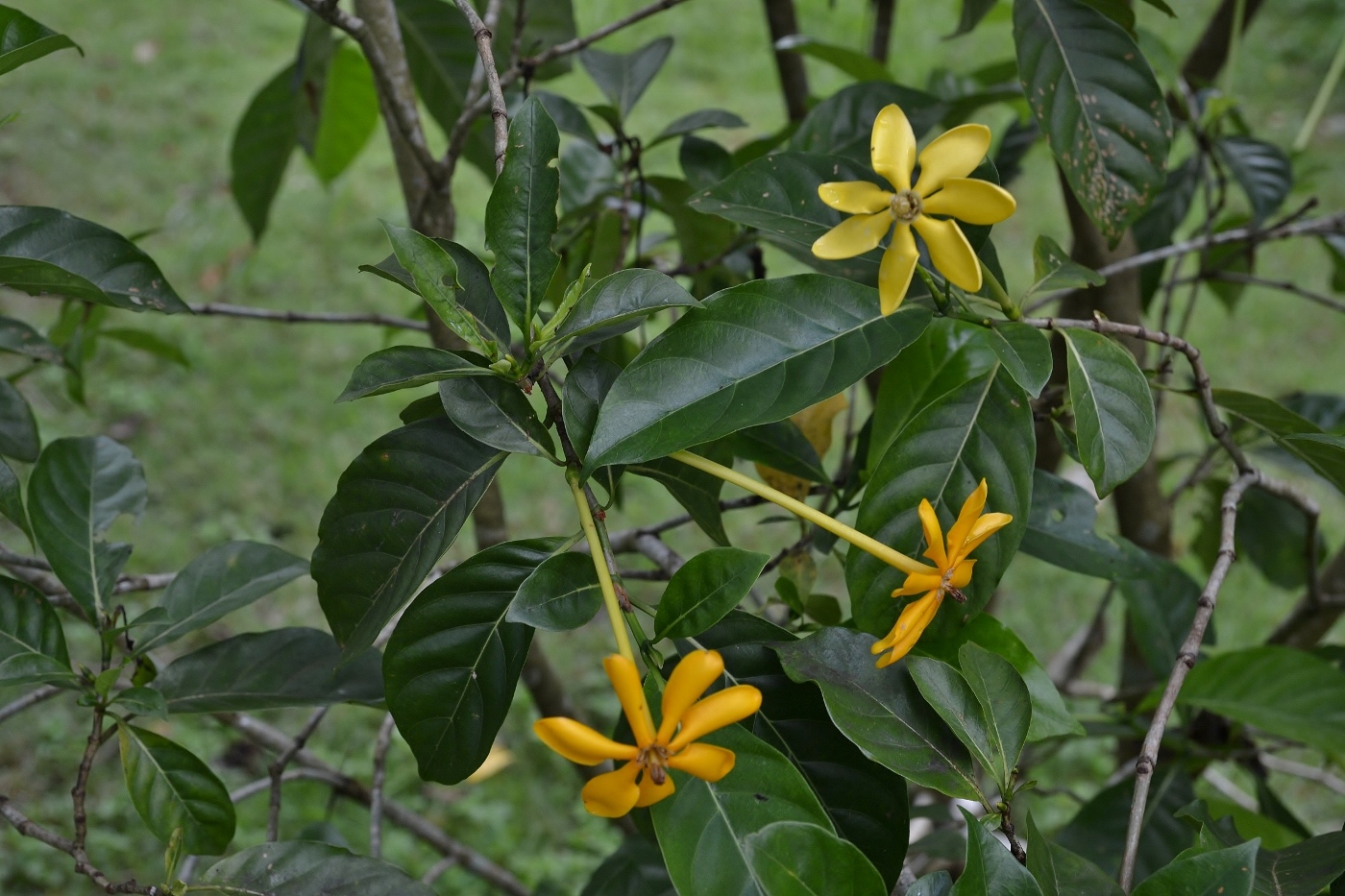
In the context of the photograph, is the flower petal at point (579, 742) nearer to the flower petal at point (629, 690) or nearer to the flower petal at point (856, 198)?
the flower petal at point (629, 690)

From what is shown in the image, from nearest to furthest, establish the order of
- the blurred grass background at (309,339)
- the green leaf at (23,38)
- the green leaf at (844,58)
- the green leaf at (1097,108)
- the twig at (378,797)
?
1. the green leaf at (23,38)
2. the green leaf at (1097,108)
3. the twig at (378,797)
4. the green leaf at (844,58)
5. the blurred grass background at (309,339)

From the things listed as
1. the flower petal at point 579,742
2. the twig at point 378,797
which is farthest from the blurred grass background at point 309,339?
the flower petal at point 579,742

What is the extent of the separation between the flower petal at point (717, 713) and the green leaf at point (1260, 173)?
3.93 ft

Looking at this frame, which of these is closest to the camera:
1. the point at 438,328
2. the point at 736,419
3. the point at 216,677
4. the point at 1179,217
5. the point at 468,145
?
the point at 736,419

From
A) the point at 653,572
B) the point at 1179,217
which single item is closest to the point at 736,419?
the point at 653,572

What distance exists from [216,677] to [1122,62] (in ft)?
2.85

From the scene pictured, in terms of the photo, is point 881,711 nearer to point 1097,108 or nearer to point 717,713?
point 717,713

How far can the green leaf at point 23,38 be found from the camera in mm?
698

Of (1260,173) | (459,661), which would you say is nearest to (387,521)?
(459,661)

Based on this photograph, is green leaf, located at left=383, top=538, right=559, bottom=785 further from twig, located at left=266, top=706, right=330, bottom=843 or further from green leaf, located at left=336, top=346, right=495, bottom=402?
twig, located at left=266, top=706, right=330, bottom=843

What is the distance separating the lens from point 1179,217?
1.42 metres

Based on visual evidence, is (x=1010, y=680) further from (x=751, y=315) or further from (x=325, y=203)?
(x=325, y=203)

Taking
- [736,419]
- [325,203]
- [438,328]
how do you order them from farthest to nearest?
[325,203]
[438,328]
[736,419]

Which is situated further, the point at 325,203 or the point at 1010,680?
the point at 325,203
